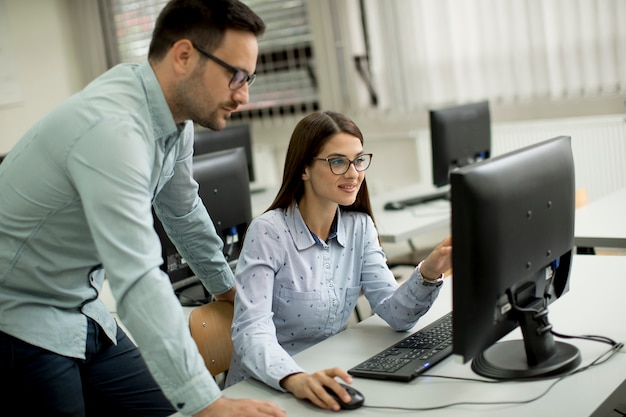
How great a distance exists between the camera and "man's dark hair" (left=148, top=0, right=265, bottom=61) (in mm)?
1420

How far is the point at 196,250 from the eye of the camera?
2.00 metres

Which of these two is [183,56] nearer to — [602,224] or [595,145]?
[602,224]

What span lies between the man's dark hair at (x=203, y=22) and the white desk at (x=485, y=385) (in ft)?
2.35

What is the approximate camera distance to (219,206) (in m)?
2.59

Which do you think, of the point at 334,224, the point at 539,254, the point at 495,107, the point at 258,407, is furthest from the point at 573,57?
the point at 258,407

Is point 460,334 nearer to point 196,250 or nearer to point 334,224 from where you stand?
point 334,224

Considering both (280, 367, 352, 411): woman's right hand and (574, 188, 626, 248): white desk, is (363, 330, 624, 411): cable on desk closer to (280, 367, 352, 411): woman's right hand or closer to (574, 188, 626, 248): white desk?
(280, 367, 352, 411): woman's right hand

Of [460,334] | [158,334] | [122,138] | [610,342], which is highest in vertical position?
[122,138]

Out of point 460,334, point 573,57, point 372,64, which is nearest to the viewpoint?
point 460,334

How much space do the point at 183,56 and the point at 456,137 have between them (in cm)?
253

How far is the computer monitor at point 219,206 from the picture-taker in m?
2.51

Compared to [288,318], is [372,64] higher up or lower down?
higher up

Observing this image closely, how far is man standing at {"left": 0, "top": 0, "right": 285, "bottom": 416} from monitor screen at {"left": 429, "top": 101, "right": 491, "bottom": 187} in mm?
2112

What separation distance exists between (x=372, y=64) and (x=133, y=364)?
13.1ft
